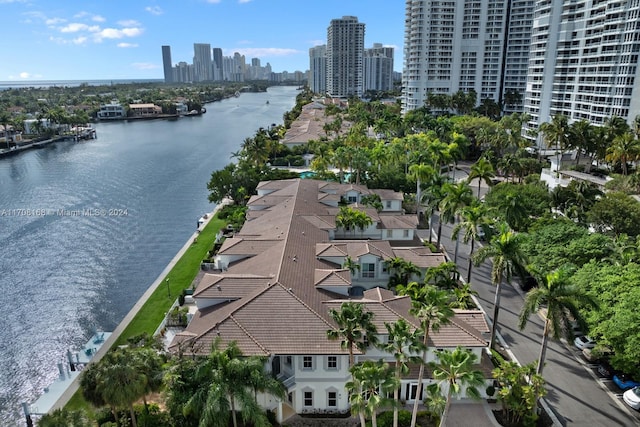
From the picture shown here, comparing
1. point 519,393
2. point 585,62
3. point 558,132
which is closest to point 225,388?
point 519,393

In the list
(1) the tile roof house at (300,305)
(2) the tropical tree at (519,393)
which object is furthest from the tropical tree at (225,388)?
(2) the tropical tree at (519,393)

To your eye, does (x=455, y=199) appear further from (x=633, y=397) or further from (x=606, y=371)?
(x=633, y=397)

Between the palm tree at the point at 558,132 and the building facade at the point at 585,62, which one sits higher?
the building facade at the point at 585,62

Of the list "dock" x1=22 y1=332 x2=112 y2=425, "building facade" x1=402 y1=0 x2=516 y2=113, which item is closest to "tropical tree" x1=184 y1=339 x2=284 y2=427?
"dock" x1=22 y1=332 x2=112 y2=425

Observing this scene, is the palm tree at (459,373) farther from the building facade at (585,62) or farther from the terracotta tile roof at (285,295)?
the building facade at (585,62)

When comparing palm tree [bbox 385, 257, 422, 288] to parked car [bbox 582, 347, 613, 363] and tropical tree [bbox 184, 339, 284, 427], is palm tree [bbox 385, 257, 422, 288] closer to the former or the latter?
parked car [bbox 582, 347, 613, 363]

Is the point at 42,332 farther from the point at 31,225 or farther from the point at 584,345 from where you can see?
the point at 584,345
